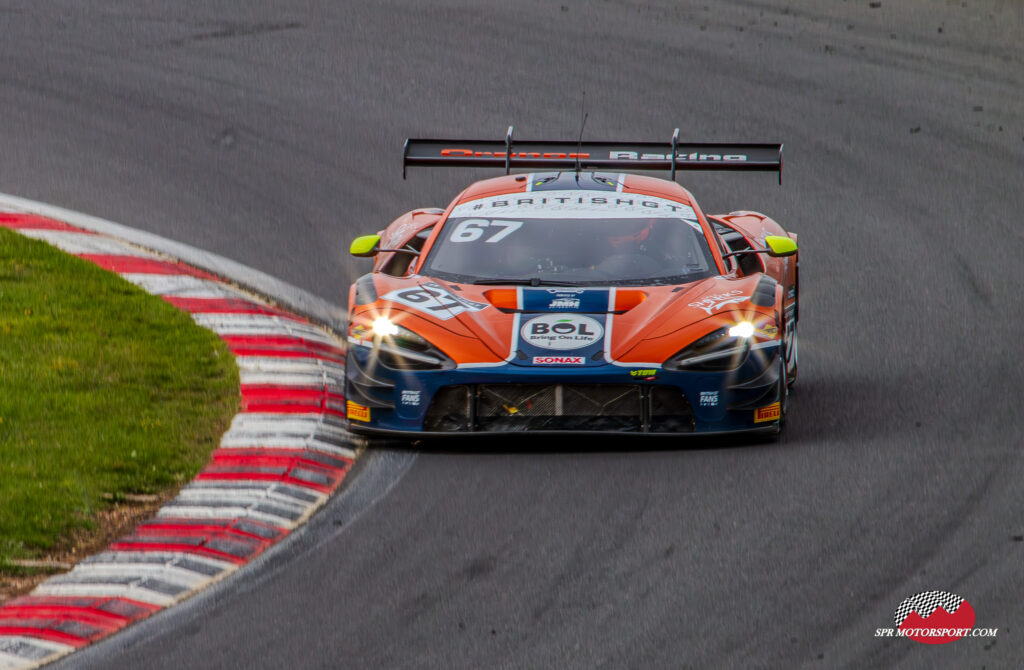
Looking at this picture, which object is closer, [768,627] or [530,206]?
[768,627]

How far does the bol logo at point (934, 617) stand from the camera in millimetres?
6016

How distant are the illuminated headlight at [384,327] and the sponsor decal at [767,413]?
6.12 feet

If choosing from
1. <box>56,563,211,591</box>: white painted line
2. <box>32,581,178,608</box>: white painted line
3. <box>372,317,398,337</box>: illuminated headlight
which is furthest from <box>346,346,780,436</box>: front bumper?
<box>32,581,178,608</box>: white painted line

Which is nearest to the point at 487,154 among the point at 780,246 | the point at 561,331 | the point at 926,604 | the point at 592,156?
the point at 592,156

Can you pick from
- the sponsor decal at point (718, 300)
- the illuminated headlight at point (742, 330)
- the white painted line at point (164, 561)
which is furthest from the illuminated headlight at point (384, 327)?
the white painted line at point (164, 561)

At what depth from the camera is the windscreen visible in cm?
918

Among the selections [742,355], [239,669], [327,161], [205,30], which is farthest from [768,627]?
[205,30]

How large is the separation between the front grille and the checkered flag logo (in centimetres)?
209

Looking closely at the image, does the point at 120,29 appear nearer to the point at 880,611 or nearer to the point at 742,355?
the point at 742,355

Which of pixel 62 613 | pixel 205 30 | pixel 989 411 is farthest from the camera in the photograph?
pixel 205 30

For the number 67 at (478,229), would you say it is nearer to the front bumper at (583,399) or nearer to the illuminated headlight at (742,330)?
the front bumper at (583,399)

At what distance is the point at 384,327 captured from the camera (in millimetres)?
8578

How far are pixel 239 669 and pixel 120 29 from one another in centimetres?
1225

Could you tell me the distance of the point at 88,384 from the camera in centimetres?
918
